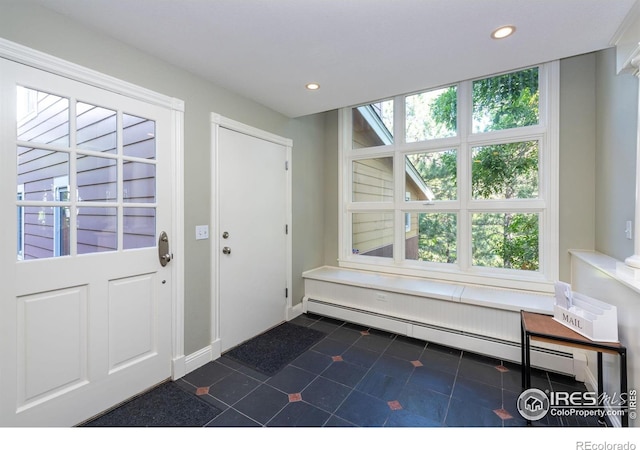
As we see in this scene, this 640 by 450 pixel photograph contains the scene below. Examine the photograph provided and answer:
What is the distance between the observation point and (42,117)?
1580 millimetres

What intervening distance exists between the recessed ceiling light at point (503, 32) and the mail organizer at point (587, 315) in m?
1.60

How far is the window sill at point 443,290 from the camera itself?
7.82 ft

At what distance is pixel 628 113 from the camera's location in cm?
180

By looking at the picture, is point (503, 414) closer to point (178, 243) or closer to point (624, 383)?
point (624, 383)

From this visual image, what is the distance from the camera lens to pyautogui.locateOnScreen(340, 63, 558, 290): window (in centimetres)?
262

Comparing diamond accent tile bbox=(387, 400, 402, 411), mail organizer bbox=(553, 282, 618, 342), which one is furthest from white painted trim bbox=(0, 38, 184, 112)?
mail organizer bbox=(553, 282, 618, 342)

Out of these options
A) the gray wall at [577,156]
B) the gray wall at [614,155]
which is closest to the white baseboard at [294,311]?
the gray wall at [577,156]

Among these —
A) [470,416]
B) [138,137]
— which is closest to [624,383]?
[470,416]

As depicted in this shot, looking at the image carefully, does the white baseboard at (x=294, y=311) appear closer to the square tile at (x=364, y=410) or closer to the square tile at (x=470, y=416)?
the square tile at (x=364, y=410)

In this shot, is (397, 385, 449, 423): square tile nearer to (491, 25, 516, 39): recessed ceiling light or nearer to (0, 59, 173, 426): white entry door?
(0, 59, 173, 426): white entry door

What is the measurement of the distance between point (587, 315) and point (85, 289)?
2.92 metres
